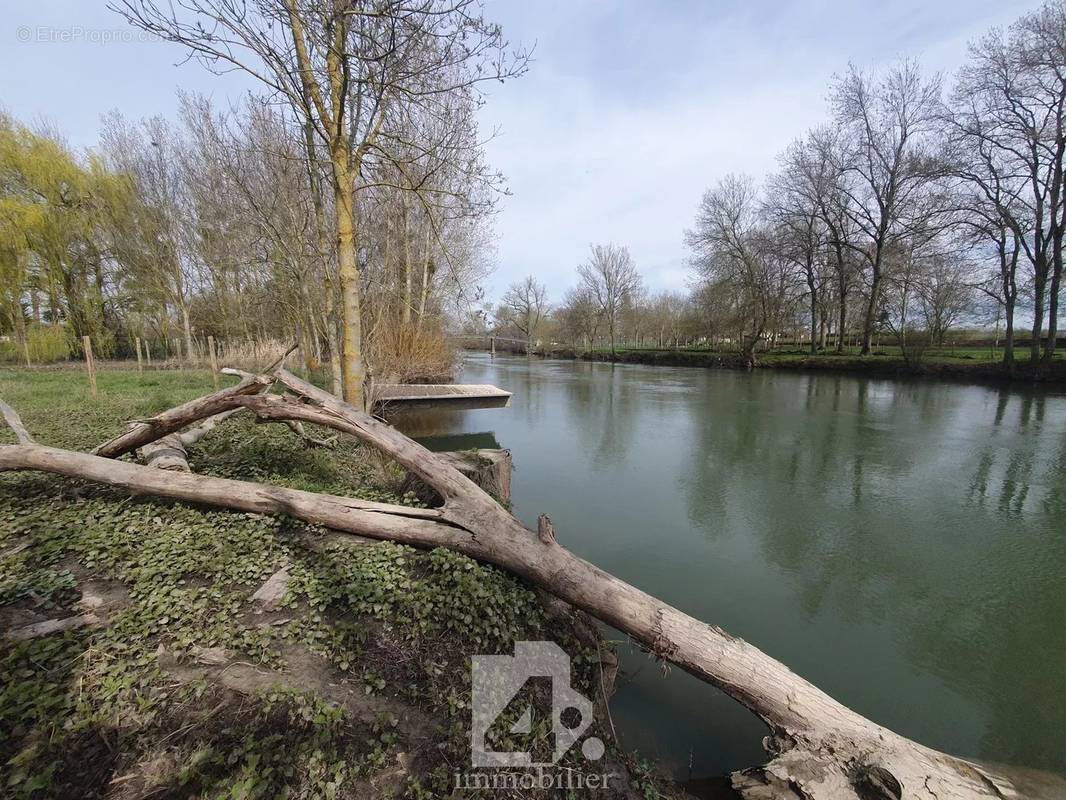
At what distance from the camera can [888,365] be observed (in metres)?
19.3

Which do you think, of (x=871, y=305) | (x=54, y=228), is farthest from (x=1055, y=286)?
(x=54, y=228)

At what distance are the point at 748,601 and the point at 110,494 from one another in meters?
4.80

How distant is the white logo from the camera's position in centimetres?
186

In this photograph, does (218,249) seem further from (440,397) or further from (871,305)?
(871,305)

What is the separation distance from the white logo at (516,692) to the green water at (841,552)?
53cm

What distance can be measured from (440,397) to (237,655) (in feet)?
27.0

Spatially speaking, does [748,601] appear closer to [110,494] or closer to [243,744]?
[243,744]

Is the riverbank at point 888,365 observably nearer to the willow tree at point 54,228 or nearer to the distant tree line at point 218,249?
the distant tree line at point 218,249

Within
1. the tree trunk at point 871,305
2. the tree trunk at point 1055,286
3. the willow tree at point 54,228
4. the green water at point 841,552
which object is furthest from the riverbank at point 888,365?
the willow tree at point 54,228

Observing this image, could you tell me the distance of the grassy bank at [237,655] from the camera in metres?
1.50

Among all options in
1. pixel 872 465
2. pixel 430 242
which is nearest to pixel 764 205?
pixel 430 242

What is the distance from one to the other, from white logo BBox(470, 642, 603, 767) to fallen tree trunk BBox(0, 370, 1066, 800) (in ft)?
1.12

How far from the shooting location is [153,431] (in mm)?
3543

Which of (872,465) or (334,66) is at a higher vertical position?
(334,66)
